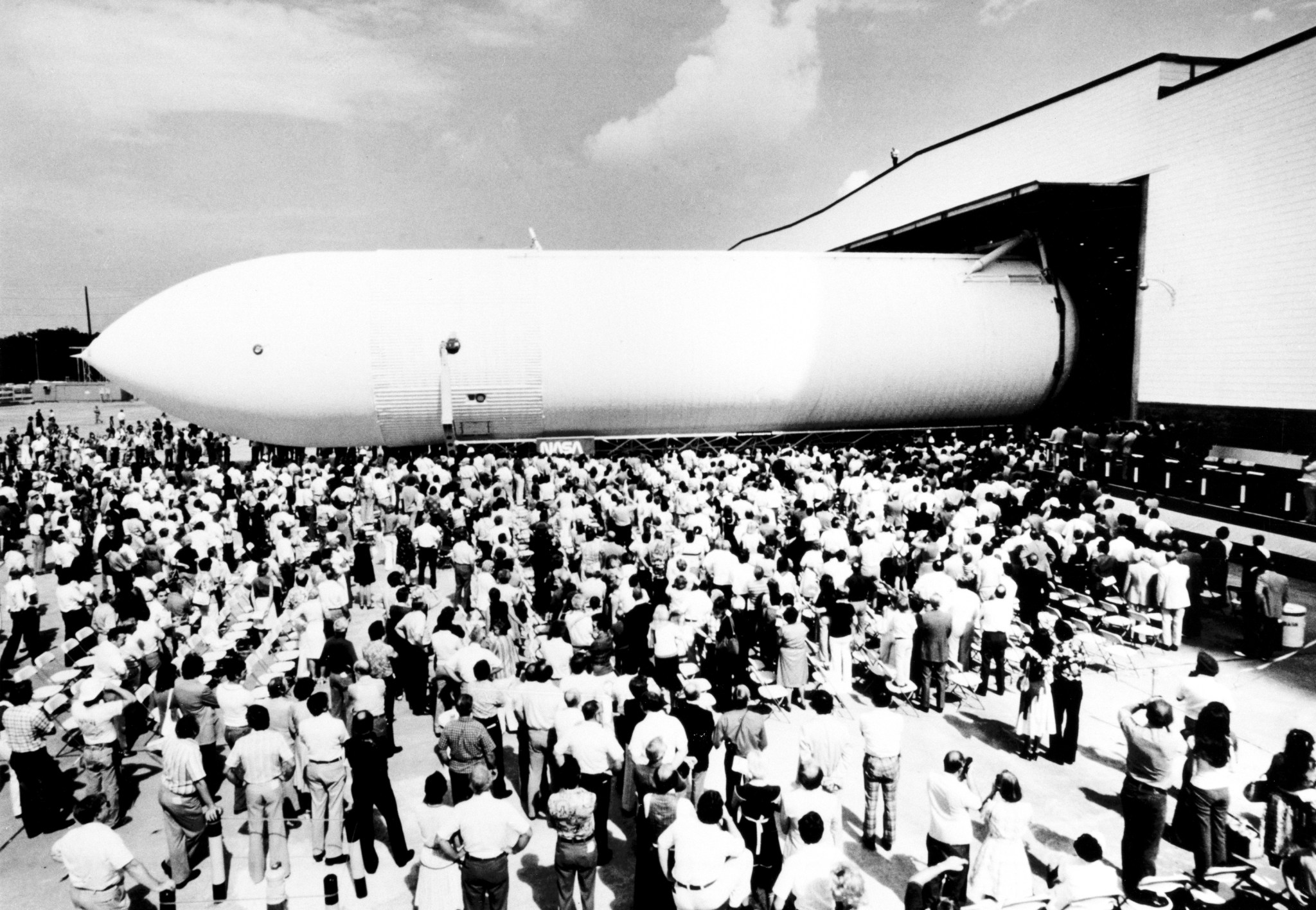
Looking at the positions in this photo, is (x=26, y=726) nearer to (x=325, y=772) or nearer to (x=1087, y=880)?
(x=325, y=772)

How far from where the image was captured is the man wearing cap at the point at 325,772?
6148mm

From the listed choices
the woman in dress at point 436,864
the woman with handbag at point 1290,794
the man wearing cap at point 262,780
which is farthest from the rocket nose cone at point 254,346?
the woman with handbag at point 1290,794

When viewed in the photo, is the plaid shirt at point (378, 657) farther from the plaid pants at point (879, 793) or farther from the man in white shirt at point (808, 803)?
the plaid pants at point (879, 793)

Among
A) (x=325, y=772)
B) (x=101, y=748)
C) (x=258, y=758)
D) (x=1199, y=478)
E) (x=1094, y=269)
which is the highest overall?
(x=1094, y=269)

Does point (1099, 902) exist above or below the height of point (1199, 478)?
below

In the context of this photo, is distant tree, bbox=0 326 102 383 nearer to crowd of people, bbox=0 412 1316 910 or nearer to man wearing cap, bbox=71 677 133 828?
crowd of people, bbox=0 412 1316 910

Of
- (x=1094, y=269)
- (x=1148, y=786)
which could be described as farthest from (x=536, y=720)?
(x=1094, y=269)

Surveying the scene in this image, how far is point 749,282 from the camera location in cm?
1397

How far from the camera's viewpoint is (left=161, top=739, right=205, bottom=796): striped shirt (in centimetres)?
596

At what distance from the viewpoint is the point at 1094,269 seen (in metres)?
15.9

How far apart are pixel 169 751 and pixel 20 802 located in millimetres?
2673

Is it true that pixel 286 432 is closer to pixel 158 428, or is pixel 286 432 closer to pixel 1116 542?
pixel 1116 542

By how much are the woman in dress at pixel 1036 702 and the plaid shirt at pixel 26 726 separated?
30.5ft

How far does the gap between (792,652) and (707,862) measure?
4253mm
